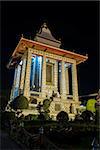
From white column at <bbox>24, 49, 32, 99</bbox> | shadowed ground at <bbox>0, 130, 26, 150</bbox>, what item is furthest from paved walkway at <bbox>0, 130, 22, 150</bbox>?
white column at <bbox>24, 49, 32, 99</bbox>

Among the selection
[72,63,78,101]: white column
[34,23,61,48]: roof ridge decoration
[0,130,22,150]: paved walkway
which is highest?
[34,23,61,48]: roof ridge decoration

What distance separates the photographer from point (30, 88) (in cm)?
3033

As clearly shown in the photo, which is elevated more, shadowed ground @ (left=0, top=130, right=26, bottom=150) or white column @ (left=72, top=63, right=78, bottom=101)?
white column @ (left=72, top=63, right=78, bottom=101)

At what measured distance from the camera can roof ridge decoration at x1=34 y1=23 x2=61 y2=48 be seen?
111 ft

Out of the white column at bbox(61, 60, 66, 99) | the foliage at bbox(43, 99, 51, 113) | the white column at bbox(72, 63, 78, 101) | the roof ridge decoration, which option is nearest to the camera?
the foliage at bbox(43, 99, 51, 113)

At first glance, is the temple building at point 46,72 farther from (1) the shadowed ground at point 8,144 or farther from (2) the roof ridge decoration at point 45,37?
(1) the shadowed ground at point 8,144

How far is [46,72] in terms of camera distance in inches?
1294

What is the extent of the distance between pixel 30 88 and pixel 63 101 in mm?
5007

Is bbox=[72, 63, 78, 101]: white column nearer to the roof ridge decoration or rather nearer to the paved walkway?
the roof ridge decoration

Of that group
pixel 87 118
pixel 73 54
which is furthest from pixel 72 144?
pixel 73 54

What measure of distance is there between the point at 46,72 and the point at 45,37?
19.5 feet

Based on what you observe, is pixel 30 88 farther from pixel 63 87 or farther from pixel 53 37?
pixel 53 37

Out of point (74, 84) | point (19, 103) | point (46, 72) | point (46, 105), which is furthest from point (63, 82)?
point (19, 103)

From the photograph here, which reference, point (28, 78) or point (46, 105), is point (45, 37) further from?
point (46, 105)
